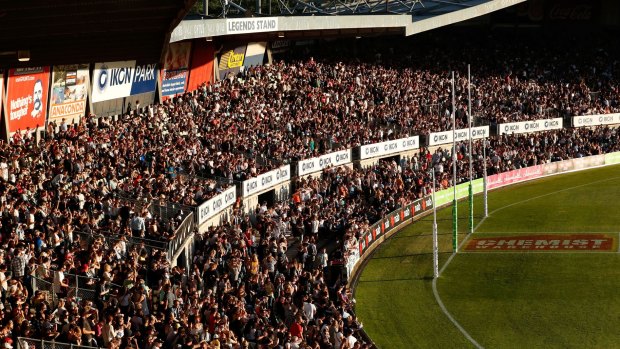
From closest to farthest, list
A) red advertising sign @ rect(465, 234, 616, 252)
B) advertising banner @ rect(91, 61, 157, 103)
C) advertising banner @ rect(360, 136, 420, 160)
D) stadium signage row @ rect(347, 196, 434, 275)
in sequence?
stadium signage row @ rect(347, 196, 434, 275)
advertising banner @ rect(91, 61, 157, 103)
red advertising sign @ rect(465, 234, 616, 252)
advertising banner @ rect(360, 136, 420, 160)

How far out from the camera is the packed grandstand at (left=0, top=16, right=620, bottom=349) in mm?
25125

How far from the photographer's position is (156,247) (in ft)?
103

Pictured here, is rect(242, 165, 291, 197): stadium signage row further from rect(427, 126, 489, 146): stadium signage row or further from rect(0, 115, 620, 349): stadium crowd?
rect(427, 126, 489, 146): stadium signage row

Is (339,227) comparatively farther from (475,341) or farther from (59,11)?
(59,11)

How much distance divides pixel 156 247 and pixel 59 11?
39.0 ft

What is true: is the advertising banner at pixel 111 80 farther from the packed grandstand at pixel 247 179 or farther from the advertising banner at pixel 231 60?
the advertising banner at pixel 231 60

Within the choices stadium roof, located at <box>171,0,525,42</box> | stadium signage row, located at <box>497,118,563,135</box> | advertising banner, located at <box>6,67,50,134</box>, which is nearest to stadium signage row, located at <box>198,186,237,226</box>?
stadium roof, located at <box>171,0,525,42</box>

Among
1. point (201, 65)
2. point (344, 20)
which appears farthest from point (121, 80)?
point (344, 20)

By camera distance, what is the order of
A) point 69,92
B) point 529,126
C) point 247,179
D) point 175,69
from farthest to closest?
point 529,126
point 175,69
point 247,179
point 69,92

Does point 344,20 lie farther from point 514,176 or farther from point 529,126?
point 529,126

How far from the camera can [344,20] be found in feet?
190

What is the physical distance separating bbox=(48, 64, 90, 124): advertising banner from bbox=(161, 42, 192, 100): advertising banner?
714 cm

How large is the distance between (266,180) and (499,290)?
11.9 meters

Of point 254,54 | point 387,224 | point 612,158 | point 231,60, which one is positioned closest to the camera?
point 387,224
